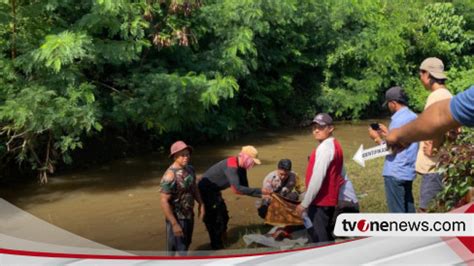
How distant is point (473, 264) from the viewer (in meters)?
1.74

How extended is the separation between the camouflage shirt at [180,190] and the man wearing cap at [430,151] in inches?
80.8

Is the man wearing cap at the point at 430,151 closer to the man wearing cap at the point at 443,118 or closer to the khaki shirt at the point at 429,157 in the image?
the khaki shirt at the point at 429,157

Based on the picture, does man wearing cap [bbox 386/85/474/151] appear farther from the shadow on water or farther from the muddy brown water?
the shadow on water

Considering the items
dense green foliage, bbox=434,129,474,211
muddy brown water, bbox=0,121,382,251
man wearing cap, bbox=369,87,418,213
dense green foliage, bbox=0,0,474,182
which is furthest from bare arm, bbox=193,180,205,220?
dense green foliage, bbox=0,0,474,182

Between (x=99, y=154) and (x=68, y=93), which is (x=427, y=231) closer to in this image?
(x=68, y=93)

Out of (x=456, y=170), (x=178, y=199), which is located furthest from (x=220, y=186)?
(x=456, y=170)

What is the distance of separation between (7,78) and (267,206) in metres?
5.39

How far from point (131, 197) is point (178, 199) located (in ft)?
16.3

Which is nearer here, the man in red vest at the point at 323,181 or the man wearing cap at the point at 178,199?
the man in red vest at the point at 323,181

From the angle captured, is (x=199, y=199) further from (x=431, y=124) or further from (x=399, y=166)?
(x=431, y=124)

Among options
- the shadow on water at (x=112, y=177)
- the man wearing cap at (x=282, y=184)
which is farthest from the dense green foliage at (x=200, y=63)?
the man wearing cap at (x=282, y=184)

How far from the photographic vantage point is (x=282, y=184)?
21.7 feet

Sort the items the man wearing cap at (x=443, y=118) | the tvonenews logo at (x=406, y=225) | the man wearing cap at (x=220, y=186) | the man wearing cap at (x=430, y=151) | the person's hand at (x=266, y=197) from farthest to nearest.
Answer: the person's hand at (x=266, y=197) < the man wearing cap at (x=220, y=186) < the man wearing cap at (x=430, y=151) < the tvonenews logo at (x=406, y=225) < the man wearing cap at (x=443, y=118)

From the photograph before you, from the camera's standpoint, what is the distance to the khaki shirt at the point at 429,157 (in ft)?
13.5
